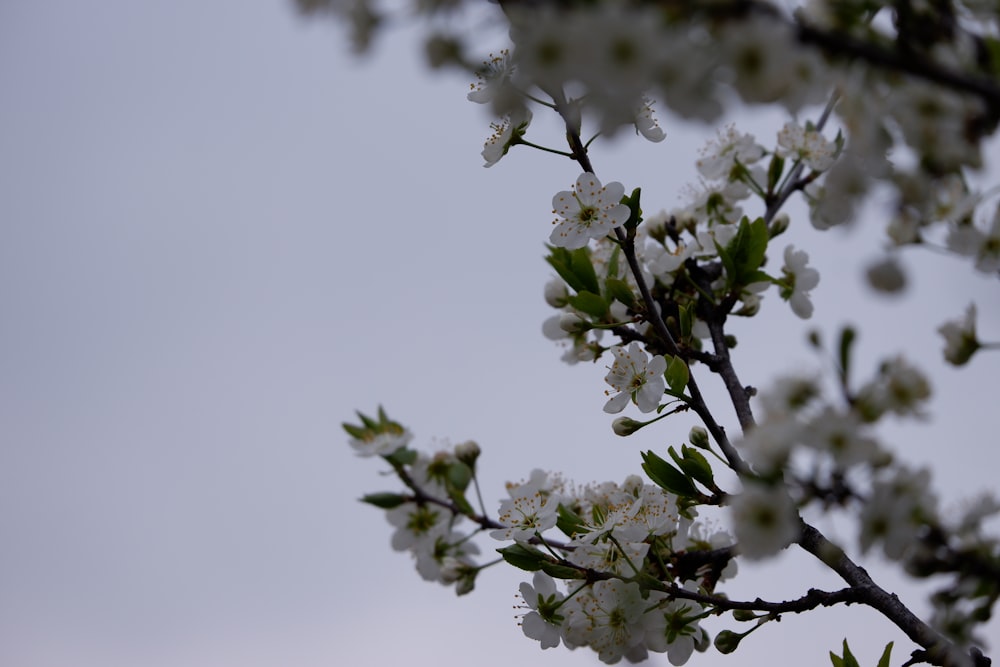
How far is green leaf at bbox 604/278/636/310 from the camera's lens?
2.04 meters

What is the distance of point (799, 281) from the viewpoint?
2.48 metres

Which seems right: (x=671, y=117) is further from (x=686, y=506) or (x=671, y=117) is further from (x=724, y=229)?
(x=724, y=229)

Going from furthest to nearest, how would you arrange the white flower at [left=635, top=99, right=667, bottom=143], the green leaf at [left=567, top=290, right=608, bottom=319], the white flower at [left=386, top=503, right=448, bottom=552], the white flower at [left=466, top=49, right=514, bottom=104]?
the white flower at [left=386, top=503, right=448, bottom=552] → the green leaf at [left=567, top=290, right=608, bottom=319] → the white flower at [left=635, top=99, right=667, bottom=143] → the white flower at [left=466, top=49, right=514, bottom=104]

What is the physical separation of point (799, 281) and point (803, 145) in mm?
363

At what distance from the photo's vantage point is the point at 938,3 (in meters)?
1.10

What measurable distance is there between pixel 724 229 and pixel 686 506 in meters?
0.75

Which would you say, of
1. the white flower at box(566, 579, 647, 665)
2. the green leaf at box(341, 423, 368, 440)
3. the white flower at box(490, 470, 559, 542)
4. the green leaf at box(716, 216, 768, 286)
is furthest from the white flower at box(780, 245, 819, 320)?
the green leaf at box(341, 423, 368, 440)

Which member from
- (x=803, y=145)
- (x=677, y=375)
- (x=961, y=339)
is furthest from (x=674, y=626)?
(x=803, y=145)

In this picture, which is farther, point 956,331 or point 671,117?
point 956,331

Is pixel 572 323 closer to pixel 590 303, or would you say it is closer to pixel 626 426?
pixel 590 303

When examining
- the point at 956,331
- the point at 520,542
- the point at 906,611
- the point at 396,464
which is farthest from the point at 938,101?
the point at 396,464

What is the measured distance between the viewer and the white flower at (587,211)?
192 cm

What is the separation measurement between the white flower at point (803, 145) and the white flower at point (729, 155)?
10cm

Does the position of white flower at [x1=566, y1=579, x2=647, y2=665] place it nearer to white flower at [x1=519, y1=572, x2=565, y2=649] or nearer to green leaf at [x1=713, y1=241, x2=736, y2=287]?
white flower at [x1=519, y1=572, x2=565, y2=649]
